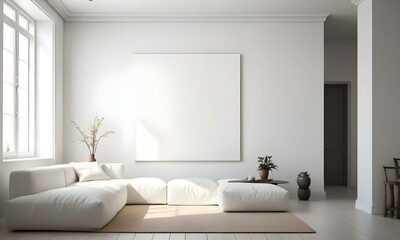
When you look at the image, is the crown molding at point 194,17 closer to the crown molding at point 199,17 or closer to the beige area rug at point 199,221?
the crown molding at point 199,17

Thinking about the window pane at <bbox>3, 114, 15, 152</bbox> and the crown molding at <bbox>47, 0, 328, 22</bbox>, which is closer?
the window pane at <bbox>3, 114, 15, 152</bbox>

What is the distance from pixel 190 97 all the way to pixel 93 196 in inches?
145

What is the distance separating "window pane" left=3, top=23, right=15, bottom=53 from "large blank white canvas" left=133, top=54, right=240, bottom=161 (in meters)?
2.31

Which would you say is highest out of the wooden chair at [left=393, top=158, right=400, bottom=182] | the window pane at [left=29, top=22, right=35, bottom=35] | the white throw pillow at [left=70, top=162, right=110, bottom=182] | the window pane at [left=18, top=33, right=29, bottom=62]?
the window pane at [left=29, top=22, right=35, bottom=35]

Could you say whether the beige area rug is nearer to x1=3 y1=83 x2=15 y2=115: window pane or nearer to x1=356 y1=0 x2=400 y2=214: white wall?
x1=356 y1=0 x2=400 y2=214: white wall

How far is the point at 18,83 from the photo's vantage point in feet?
22.9

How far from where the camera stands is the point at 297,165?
8.57 m

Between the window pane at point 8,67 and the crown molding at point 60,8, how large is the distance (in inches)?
52.4

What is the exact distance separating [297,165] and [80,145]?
12.6ft

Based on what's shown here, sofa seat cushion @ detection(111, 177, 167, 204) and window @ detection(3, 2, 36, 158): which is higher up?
window @ detection(3, 2, 36, 158)

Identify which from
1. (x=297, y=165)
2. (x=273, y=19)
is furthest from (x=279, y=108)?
(x=273, y=19)

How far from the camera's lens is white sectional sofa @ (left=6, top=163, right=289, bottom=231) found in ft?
16.6

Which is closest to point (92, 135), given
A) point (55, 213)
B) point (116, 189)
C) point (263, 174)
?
point (116, 189)

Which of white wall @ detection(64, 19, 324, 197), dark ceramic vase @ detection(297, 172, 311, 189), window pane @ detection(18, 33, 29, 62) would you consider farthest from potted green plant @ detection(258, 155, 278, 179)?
window pane @ detection(18, 33, 29, 62)
